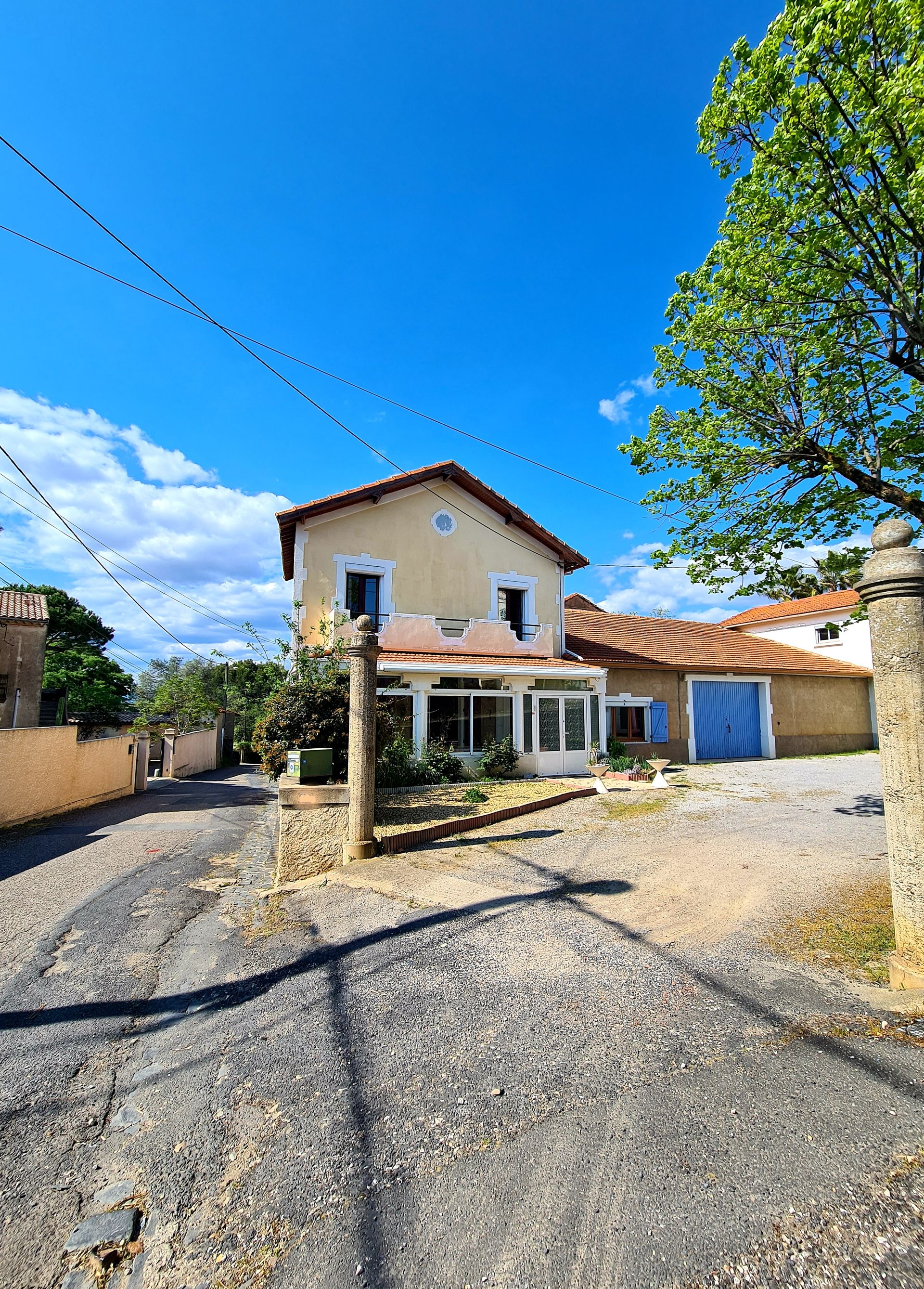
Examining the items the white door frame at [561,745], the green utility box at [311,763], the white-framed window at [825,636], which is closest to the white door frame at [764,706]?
the white-framed window at [825,636]

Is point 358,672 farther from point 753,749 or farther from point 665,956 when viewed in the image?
point 753,749

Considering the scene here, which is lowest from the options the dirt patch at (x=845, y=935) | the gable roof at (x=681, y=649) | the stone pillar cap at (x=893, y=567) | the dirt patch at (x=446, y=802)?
the dirt patch at (x=845, y=935)

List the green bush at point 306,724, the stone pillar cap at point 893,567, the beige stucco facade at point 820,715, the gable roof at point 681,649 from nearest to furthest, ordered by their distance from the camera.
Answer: the stone pillar cap at point 893,567, the green bush at point 306,724, the gable roof at point 681,649, the beige stucco facade at point 820,715

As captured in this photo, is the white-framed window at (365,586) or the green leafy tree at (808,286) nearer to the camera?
the green leafy tree at (808,286)

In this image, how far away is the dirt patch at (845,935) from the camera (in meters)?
4.14

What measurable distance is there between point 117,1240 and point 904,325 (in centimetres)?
908

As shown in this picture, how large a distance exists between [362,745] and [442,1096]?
5.04m

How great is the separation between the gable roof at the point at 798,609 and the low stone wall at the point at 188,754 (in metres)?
25.5

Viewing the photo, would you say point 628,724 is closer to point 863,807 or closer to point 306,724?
point 863,807

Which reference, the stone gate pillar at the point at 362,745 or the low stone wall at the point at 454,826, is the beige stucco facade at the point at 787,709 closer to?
the low stone wall at the point at 454,826

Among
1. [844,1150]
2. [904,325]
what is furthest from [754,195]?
[844,1150]

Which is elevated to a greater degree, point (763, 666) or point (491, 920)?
point (763, 666)

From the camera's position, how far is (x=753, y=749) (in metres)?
21.6

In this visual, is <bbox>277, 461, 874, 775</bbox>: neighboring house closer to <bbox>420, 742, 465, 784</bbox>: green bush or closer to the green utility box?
<bbox>420, 742, 465, 784</bbox>: green bush
